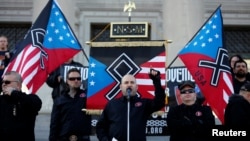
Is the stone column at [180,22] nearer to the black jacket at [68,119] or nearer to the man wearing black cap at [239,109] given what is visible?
the black jacket at [68,119]

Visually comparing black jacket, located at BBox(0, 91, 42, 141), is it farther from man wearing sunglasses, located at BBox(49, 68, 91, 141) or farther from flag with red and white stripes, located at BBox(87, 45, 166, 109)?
flag with red and white stripes, located at BBox(87, 45, 166, 109)

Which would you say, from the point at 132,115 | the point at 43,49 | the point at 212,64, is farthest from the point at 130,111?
the point at 43,49

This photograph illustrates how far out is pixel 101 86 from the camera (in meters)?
9.60

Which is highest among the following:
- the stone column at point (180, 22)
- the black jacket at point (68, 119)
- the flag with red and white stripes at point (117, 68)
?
the stone column at point (180, 22)

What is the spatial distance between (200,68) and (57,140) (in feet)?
7.85

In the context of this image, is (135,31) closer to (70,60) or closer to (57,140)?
(70,60)

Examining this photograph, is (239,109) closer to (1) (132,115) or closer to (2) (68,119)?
(1) (132,115)

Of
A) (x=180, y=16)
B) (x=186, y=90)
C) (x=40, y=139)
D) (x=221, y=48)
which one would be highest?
(x=180, y=16)

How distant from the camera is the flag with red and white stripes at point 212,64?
9.68m

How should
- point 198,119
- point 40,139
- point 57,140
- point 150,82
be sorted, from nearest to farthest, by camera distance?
1. point 198,119
2. point 57,140
3. point 150,82
4. point 40,139

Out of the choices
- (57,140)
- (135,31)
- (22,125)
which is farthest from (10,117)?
(135,31)

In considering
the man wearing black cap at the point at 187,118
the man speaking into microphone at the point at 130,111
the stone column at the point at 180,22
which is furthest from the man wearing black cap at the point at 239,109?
the stone column at the point at 180,22

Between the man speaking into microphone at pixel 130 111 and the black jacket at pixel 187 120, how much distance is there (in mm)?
356

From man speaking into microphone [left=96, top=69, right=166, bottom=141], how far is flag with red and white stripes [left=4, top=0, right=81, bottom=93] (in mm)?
1926
